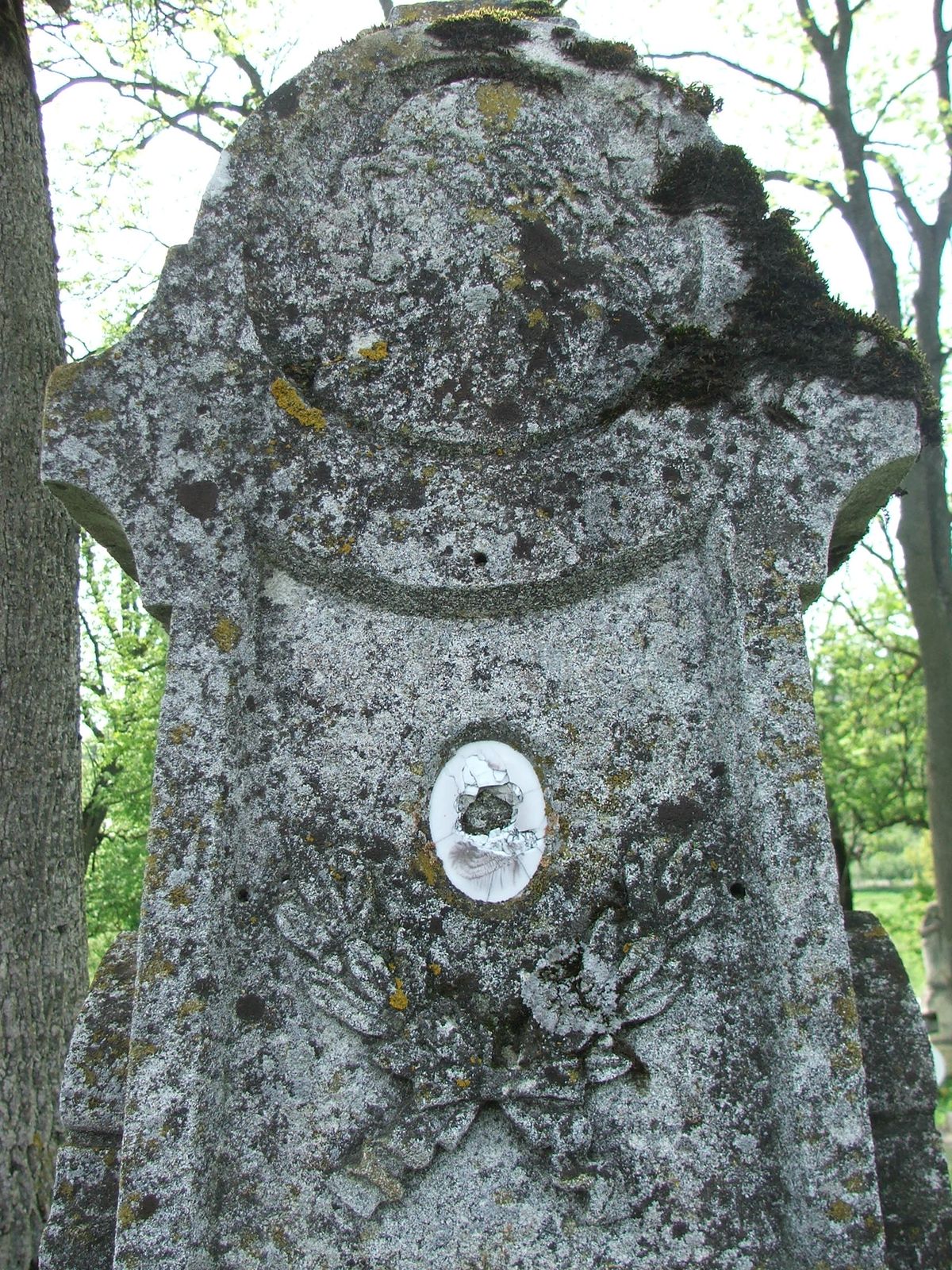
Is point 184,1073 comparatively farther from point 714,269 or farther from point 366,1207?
point 714,269

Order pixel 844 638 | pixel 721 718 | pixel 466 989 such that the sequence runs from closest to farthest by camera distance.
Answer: pixel 466 989 < pixel 721 718 < pixel 844 638

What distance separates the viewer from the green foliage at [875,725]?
15.7 m

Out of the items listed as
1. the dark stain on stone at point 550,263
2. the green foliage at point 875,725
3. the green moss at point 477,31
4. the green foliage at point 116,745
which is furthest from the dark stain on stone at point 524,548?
the green foliage at point 875,725

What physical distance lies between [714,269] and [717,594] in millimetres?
893

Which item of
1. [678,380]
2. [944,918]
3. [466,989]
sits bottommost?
[944,918]

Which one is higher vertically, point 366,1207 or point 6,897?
point 6,897

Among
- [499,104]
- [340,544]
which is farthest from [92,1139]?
[499,104]

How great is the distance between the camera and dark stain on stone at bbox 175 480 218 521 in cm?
257

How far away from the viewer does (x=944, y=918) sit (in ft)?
31.7

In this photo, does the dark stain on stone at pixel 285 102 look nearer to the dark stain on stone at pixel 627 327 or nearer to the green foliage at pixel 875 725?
the dark stain on stone at pixel 627 327

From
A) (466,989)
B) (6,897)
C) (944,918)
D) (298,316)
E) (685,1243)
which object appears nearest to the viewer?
(685,1243)

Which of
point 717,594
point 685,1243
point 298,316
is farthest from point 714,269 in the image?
point 685,1243

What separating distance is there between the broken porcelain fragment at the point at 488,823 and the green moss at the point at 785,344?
104 centimetres

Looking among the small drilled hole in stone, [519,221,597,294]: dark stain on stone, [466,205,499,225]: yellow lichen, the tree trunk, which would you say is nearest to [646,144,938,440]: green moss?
[519,221,597,294]: dark stain on stone
